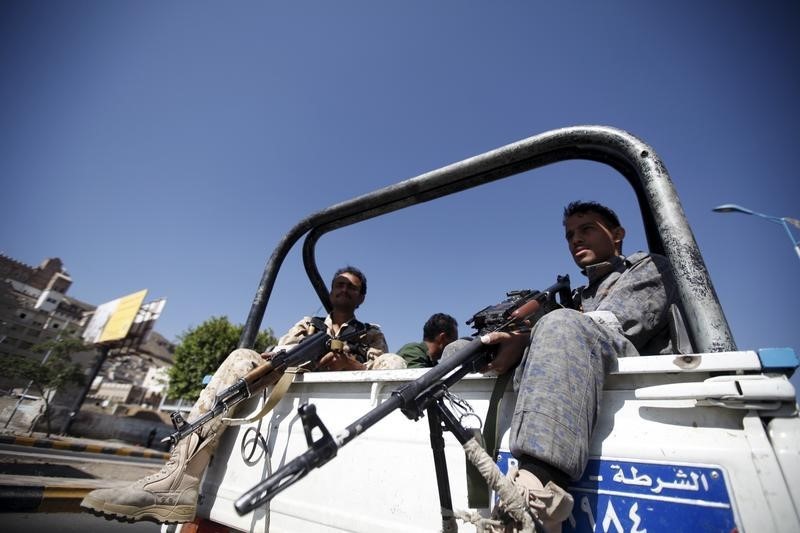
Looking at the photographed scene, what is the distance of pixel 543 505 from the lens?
0.76m

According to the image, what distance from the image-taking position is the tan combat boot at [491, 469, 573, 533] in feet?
2.50

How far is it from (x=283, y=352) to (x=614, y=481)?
1646mm

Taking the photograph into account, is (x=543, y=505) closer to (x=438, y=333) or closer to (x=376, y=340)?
(x=376, y=340)

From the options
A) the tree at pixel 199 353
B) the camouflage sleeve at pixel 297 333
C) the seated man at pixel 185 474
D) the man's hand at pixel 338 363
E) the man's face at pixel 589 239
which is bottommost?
the seated man at pixel 185 474

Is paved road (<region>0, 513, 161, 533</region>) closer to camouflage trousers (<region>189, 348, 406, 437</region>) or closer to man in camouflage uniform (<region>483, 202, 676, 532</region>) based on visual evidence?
camouflage trousers (<region>189, 348, 406, 437</region>)

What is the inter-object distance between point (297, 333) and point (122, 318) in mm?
28670

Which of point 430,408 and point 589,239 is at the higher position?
point 589,239

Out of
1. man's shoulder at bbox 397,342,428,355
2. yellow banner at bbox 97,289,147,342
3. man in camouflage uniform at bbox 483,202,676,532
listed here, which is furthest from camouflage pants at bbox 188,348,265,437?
yellow banner at bbox 97,289,147,342

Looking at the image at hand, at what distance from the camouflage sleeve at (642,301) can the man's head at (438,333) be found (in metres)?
2.50

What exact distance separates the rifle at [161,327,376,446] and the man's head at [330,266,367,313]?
84cm

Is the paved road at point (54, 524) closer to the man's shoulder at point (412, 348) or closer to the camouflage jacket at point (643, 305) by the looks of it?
the man's shoulder at point (412, 348)

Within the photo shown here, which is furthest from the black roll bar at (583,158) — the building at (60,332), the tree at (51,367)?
the building at (60,332)

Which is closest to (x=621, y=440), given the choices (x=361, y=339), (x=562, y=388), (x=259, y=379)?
(x=562, y=388)

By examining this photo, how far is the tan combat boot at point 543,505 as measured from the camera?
2.50 ft
